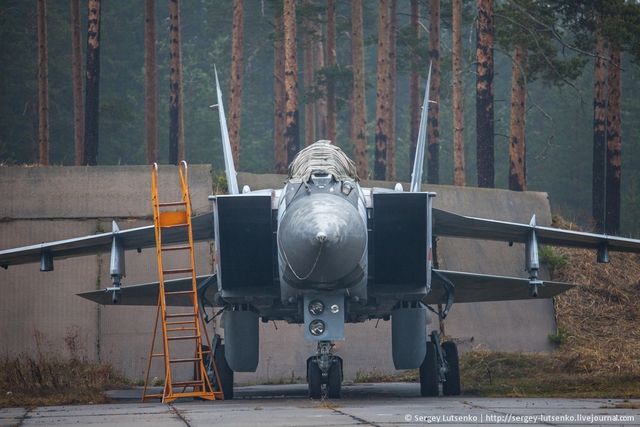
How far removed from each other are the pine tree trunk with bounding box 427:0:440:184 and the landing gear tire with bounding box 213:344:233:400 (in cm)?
1857

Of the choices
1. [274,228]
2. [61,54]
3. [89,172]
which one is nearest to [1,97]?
[61,54]

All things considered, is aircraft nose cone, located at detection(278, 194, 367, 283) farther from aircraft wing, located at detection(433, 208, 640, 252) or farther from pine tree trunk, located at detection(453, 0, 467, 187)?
pine tree trunk, located at detection(453, 0, 467, 187)

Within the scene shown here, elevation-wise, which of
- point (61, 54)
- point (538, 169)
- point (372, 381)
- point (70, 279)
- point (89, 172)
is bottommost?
point (372, 381)

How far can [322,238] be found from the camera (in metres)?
7.30

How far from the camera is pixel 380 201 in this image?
8969 mm

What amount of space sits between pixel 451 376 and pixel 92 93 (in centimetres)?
1283

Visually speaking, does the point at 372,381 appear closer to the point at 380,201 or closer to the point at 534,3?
the point at 380,201

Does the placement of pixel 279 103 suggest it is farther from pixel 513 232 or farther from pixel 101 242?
pixel 513 232

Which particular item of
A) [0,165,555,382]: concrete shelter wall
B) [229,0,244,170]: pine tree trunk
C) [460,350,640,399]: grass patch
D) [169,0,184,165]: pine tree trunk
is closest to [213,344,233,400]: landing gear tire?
[460,350,640,399]: grass patch

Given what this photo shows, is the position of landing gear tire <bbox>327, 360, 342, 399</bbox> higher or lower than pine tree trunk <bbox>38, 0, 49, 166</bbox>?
lower

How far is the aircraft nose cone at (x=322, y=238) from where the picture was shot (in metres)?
7.46

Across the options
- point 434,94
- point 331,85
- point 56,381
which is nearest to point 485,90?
point 331,85

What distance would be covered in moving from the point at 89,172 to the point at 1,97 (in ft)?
75.5

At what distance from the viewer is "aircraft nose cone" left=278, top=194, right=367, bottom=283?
24.5ft
